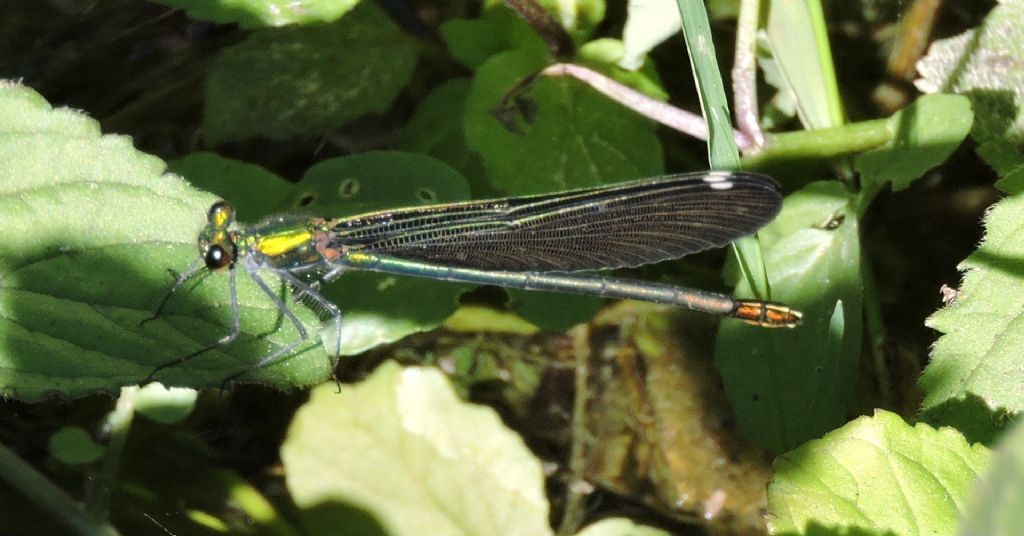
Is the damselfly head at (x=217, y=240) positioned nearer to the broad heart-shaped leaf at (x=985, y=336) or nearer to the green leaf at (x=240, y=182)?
the green leaf at (x=240, y=182)

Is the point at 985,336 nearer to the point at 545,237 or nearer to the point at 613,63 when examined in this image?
the point at 545,237

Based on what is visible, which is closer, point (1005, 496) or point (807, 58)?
point (1005, 496)

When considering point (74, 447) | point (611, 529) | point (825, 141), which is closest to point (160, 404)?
point (74, 447)

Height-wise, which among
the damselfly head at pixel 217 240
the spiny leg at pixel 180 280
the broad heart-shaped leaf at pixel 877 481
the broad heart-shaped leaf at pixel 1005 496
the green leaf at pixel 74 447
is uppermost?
the broad heart-shaped leaf at pixel 1005 496

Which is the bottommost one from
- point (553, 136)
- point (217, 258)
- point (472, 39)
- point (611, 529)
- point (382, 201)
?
point (611, 529)

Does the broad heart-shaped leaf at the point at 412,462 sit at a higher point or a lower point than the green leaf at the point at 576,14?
lower

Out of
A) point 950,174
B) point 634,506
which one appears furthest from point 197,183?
point 950,174

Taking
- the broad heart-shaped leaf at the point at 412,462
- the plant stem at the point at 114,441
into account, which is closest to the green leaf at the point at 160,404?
the plant stem at the point at 114,441

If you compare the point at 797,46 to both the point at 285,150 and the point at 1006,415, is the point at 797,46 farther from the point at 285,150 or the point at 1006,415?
the point at 285,150
